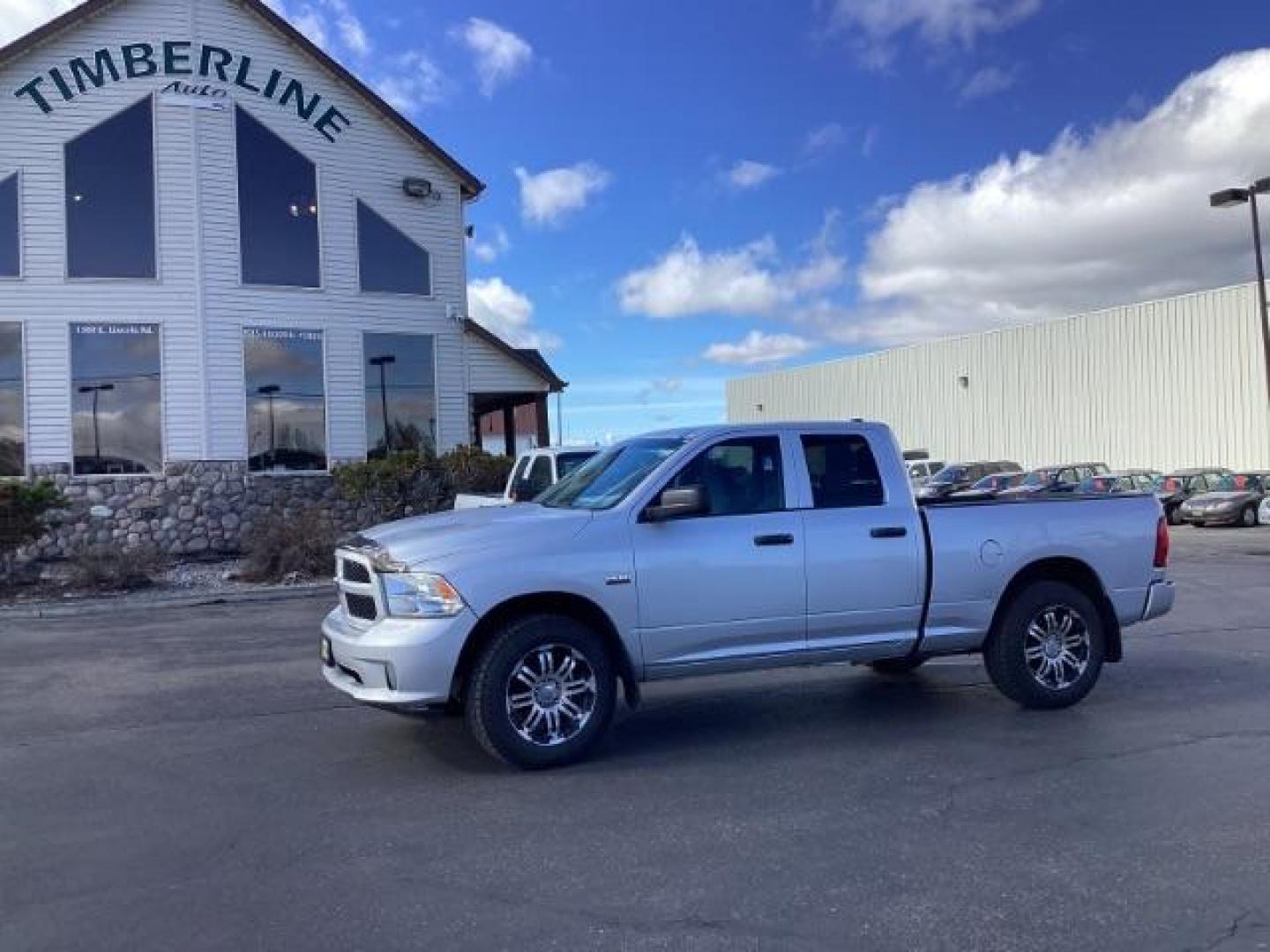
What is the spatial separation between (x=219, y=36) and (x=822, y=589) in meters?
17.9

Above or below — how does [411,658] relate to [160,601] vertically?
above

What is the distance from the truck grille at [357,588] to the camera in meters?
6.38

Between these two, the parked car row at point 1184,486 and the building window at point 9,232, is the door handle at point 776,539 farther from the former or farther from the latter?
the parked car row at point 1184,486

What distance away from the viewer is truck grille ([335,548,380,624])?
6.38 metres

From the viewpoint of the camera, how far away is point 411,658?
6066 millimetres

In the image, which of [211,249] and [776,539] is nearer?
[776,539]

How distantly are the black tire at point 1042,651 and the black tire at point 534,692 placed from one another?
8.96 ft

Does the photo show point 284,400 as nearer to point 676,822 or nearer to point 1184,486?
point 676,822

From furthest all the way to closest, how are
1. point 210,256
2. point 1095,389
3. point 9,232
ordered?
1. point 1095,389
2. point 210,256
3. point 9,232

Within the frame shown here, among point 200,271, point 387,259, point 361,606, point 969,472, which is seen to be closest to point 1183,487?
point 969,472

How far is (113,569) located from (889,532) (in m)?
12.5

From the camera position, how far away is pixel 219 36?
20.3 meters

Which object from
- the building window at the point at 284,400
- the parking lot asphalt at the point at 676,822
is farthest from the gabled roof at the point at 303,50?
the parking lot asphalt at the point at 676,822

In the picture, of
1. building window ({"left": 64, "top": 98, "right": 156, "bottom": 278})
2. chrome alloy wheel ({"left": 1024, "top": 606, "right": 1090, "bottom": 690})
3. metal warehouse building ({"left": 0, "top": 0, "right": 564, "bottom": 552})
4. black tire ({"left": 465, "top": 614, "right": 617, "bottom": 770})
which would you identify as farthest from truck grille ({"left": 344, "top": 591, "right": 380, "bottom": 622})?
building window ({"left": 64, "top": 98, "right": 156, "bottom": 278})
